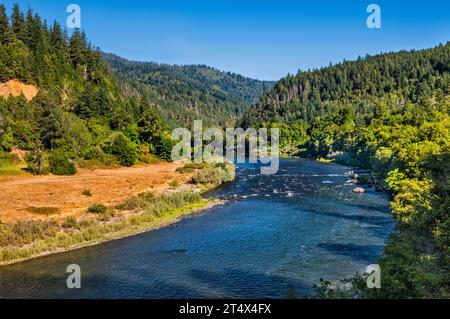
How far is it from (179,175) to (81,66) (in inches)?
3305

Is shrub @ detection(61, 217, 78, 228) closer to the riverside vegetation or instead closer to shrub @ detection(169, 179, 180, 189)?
the riverside vegetation

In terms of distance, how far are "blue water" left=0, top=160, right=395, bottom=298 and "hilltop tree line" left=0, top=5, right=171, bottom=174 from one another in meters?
52.8

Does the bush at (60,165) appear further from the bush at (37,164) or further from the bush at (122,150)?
the bush at (122,150)

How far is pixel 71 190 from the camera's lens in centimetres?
7912

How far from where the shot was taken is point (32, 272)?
43062mm

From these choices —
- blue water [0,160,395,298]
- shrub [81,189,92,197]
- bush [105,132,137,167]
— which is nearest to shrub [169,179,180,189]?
shrub [81,189,92,197]

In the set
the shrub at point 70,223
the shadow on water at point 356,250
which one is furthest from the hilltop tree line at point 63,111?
the shadow on water at point 356,250

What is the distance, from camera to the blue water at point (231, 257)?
38188mm

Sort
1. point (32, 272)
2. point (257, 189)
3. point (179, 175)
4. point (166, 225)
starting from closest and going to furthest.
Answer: point (32, 272) → point (166, 225) → point (257, 189) → point (179, 175)

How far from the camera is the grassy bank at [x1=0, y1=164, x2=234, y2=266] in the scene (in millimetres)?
49469

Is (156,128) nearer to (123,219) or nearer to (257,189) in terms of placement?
(257,189)

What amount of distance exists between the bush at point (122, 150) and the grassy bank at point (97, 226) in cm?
4176
